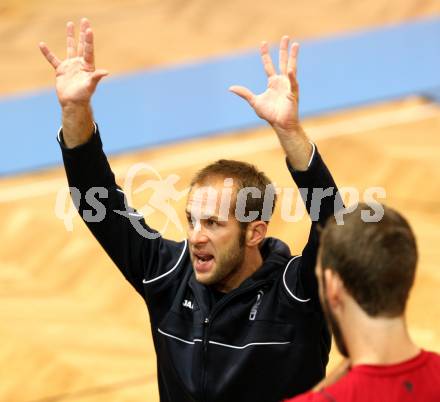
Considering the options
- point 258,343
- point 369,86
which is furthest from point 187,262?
point 369,86

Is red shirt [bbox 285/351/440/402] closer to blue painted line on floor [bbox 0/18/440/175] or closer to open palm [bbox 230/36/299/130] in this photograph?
open palm [bbox 230/36/299/130]

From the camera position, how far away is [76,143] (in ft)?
11.4

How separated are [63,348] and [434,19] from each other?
20.1ft

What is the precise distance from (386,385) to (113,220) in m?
1.39

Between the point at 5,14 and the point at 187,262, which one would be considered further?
the point at 5,14

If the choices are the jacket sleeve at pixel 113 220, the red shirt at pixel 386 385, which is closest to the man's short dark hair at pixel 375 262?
the red shirt at pixel 386 385

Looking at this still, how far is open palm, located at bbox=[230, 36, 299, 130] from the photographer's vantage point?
10.7 ft

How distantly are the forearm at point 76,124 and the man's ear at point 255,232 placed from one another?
60 centimetres

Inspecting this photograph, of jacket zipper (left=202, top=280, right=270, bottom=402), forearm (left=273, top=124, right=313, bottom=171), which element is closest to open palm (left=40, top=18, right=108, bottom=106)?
forearm (left=273, top=124, right=313, bottom=171)

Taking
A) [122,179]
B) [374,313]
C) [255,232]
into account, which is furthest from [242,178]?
[122,179]

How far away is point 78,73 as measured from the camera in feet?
11.5

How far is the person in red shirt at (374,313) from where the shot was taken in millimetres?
2449

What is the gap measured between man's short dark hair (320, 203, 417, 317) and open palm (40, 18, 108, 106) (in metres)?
1.21

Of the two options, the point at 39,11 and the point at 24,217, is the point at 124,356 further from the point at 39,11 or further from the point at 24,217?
the point at 39,11
